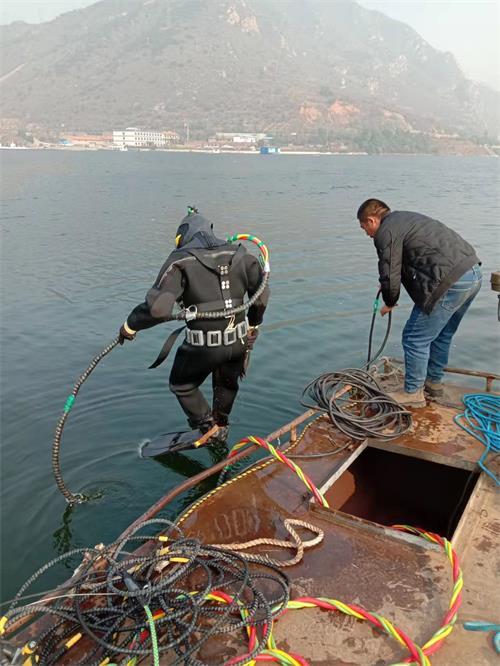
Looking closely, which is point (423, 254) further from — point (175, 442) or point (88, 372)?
point (175, 442)

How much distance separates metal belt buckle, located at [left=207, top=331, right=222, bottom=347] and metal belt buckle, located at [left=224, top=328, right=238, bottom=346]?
2.7 inches

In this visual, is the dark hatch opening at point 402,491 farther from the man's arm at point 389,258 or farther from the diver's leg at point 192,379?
the diver's leg at point 192,379

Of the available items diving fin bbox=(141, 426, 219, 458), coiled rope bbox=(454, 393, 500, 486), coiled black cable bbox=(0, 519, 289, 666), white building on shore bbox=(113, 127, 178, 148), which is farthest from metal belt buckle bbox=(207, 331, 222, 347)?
white building on shore bbox=(113, 127, 178, 148)

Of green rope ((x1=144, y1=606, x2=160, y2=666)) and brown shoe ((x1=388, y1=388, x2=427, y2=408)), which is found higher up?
green rope ((x1=144, y1=606, x2=160, y2=666))

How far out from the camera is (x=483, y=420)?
17.8ft

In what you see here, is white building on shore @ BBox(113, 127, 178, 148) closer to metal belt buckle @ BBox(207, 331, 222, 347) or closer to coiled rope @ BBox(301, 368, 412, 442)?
metal belt buckle @ BBox(207, 331, 222, 347)

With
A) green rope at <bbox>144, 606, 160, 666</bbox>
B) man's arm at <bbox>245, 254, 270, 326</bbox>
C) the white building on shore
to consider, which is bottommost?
green rope at <bbox>144, 606, 160, 666</bbox>

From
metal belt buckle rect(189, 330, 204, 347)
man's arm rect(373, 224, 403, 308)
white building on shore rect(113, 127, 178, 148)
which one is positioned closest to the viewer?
man's arm rect(373, 224, 403, 308)

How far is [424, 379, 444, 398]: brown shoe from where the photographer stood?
620 centimetres

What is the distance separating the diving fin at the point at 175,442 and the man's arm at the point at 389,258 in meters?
2.71

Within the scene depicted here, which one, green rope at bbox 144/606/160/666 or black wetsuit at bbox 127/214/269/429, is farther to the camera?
black wetsuit at bbox 127/214/269/429

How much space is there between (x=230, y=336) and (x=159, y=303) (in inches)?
39.0

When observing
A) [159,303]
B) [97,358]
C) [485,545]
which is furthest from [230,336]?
[485,545]

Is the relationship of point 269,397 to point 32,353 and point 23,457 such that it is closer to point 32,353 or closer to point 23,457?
point 23,457
